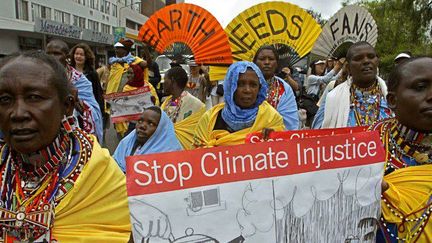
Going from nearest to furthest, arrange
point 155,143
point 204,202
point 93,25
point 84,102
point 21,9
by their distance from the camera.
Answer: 1. point 204,202
2. point 84,102
3. point 155,143
4. point 21,9
5. point 93,25

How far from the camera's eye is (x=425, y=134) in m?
1.96

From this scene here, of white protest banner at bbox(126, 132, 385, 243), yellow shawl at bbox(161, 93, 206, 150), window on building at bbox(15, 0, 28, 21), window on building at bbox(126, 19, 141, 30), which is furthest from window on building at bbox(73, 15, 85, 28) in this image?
white protest banner at bbox(126, 132, 385, 243)

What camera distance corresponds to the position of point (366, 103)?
3.86m

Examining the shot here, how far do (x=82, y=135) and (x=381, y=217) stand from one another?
1.28m

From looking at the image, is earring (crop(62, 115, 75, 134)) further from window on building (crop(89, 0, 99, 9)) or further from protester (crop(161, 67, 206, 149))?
window on building (crop(89, 0, 99, 9))

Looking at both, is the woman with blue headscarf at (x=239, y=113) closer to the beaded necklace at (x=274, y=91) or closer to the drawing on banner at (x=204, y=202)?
the beaded necklace at (x=274, y=91)

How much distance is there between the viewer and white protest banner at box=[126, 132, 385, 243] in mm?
1519

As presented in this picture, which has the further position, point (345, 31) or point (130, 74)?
point (130, 74)

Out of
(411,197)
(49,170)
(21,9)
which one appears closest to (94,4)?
(21,9)

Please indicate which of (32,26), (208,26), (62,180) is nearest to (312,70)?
(208,26)

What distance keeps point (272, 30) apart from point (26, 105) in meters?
4.15

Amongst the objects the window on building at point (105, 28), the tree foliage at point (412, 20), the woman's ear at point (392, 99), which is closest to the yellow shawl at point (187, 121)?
the woman's ear at point (392, 99)

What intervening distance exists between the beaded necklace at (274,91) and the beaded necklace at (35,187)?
2.96 meters

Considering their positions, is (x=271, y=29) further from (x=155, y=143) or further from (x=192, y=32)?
(x=155, y=143)
